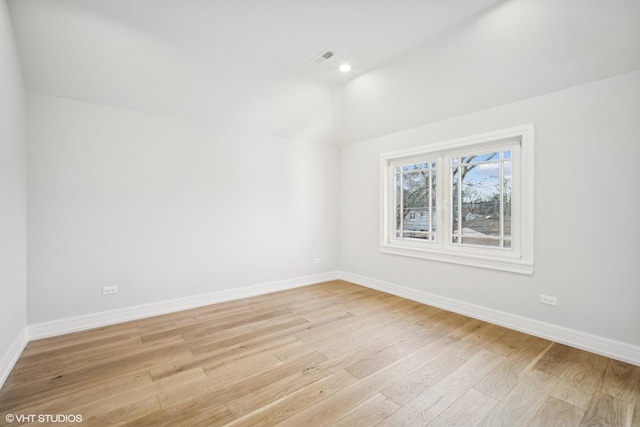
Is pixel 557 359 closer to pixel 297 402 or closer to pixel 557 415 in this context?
pixel 557 415

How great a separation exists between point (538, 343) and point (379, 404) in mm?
1904

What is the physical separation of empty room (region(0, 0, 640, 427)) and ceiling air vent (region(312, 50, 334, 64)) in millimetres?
43

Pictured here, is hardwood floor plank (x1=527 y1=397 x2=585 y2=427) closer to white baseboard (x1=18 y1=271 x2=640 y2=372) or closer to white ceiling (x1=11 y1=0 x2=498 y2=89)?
white baseboard (x1=18 y1=271 x2=640 y2=372)

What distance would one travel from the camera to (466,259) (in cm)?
352

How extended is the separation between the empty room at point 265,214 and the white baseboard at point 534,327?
20 millimetres

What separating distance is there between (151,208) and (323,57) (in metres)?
2.73

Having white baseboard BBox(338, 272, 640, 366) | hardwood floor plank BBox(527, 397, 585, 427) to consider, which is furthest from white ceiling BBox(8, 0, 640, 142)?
hardwood floor plank BBox(527, 397, 585, 427)

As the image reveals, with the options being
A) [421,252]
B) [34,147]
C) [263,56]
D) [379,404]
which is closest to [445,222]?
[421,252]

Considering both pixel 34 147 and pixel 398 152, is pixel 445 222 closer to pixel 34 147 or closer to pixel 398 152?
pixel 398 152

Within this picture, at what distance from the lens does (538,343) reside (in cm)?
275

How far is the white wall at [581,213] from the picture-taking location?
2.43m

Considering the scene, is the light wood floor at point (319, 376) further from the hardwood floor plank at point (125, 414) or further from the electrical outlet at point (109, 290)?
the electrical outlet at point (109, 290)

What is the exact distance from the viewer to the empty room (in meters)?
2.10
